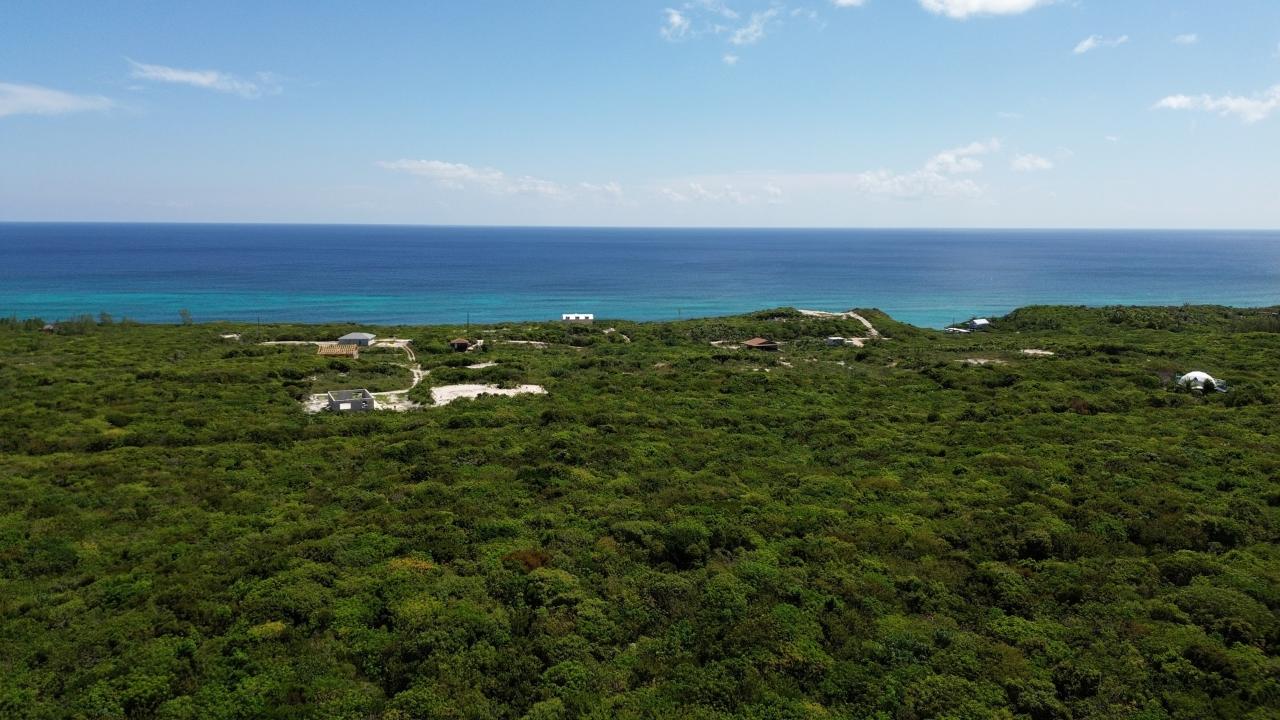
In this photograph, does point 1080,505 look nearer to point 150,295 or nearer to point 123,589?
point 123,589

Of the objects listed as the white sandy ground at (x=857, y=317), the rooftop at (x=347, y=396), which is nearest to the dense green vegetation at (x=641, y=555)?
the rooftop at (x=347, y=396)

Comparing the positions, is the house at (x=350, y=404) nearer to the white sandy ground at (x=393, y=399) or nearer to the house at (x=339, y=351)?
the white sandy ground at (x=393, y=399)

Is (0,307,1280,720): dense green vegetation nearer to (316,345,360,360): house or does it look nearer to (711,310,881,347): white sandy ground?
(316,345,360,360): house

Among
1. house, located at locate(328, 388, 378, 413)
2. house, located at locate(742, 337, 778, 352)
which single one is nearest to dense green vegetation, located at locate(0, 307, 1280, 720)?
house, located at locate(328, 388, 378, 413)

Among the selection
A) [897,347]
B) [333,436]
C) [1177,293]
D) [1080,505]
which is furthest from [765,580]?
[1177,293]

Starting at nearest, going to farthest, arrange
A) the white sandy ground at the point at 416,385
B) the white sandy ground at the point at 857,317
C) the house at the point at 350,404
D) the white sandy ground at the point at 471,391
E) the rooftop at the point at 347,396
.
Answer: the house at the point at 350,404, the rooftop at the point at 347,396, the white sandy ground at the point at 416,385, the white sandy ground at the point at 471,391, the white sandy ground at the point at 857,317
